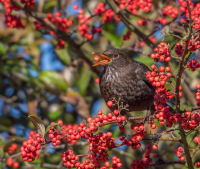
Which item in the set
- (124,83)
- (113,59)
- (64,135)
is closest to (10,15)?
(113,59)

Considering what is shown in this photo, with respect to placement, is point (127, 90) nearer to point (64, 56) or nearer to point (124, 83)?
point (124, 83)

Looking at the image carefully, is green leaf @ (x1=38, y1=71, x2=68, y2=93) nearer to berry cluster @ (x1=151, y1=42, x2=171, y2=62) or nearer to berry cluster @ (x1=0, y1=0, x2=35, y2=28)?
berry cluster @ (x1=0, y1=0, x2=35, y2=28)

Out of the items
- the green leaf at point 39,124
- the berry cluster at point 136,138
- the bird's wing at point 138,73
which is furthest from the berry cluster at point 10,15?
the berry cluster at point 136,138

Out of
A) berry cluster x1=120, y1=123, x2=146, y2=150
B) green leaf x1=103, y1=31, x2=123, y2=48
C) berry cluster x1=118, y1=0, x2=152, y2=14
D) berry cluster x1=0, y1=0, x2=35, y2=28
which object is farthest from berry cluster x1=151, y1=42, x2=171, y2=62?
green leaf x1=103, y1=31, x2=123, y2=48

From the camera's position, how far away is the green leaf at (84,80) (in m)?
5.00

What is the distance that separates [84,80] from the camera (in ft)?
16.6

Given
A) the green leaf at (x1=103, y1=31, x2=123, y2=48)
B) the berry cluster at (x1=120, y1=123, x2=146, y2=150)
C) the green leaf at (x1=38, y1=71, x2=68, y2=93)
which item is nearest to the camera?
the berry cluster at (x1=120, y1=123, x2=146, y2=150)

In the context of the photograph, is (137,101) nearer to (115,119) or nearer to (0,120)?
(115,119)

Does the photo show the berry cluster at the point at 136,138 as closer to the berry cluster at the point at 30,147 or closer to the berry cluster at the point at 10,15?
the berry cluster at the point at 30,147

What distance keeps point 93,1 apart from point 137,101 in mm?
2696

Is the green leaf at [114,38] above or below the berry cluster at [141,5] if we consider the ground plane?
above

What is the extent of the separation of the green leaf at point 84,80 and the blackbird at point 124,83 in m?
0.89

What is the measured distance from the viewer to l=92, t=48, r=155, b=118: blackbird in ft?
12.6

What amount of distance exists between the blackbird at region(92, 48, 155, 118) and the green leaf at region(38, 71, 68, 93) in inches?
38.7
